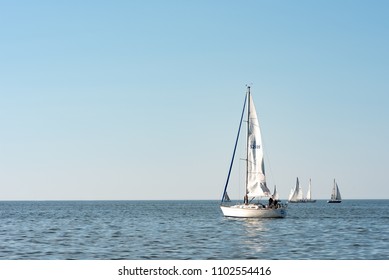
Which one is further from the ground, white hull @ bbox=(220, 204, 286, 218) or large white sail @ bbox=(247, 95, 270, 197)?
large white sail @ bbox=(247, 95, 270, 197)

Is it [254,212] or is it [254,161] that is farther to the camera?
[254,161]

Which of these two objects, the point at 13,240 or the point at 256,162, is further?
the point at 256,162

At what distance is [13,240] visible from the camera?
53.9 metres

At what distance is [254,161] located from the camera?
8325cm

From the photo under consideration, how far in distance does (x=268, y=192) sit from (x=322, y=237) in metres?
27.1

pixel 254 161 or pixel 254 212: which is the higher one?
pixel 254 161

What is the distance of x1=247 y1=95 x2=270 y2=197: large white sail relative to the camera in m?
82.6

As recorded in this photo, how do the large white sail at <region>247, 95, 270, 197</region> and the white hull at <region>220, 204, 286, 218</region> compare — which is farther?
the large white sail at <region>247, 95, 270, 197</region>

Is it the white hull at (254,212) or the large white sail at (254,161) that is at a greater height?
the large white sail at (254,161)

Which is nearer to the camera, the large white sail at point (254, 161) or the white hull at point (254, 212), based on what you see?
the white hull at point (254, 212)

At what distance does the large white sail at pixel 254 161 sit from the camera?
271 ft
